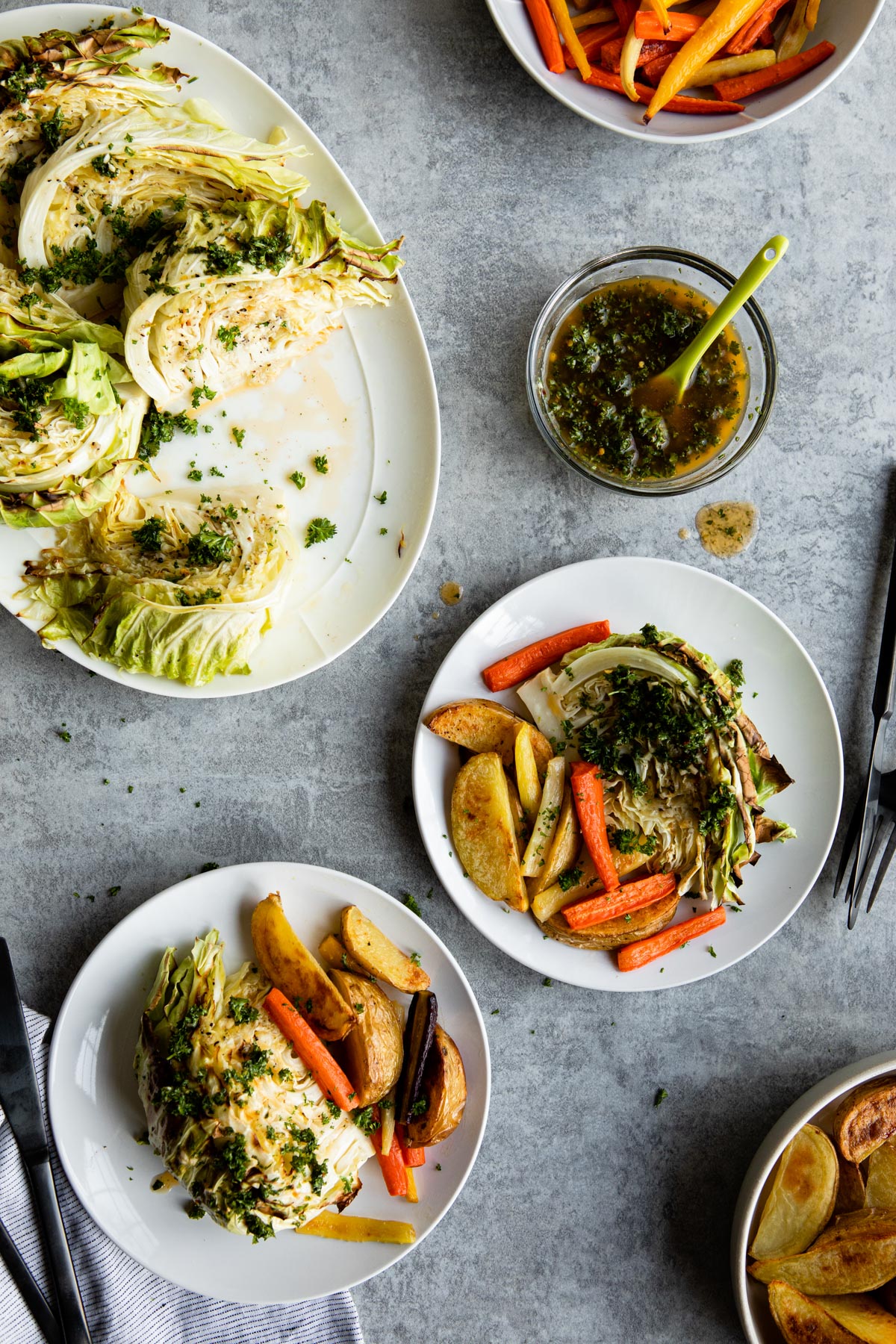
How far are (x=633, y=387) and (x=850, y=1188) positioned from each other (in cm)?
256

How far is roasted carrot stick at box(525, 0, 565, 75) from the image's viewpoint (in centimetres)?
269

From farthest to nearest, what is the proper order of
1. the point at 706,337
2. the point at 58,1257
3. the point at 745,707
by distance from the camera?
the point at 745,707
the point at 58,1257
the point at 706,337

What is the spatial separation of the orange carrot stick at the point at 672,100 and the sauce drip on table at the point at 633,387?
520 mm

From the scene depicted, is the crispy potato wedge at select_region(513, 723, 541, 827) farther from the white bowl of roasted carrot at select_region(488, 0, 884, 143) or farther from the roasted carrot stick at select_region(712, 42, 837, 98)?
the roasted carrot stick at select_region(712, 42, 837, 98)

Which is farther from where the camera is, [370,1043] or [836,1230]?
[836,1230]

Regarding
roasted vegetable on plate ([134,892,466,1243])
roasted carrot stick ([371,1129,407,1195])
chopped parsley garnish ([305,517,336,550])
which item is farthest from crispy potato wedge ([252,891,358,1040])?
Answer: chopped parsley garnish ([305,517,336,550])

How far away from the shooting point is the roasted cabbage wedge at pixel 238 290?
2.49m

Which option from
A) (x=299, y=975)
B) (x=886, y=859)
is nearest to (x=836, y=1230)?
(x=886, y=859)

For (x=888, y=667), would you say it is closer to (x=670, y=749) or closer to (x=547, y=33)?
(x=670, y=749)

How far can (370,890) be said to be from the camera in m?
2.80

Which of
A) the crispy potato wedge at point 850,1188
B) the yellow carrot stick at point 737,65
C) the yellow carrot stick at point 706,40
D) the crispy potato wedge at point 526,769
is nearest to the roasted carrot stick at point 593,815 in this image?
the crispy potato wedge at point 526,769

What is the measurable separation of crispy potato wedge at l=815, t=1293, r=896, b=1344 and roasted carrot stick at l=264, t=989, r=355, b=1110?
1.58 m

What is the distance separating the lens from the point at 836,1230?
2.86 m

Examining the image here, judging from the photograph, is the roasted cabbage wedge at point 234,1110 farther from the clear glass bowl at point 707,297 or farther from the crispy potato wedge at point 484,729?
the clear glass bowl at point 707,297
